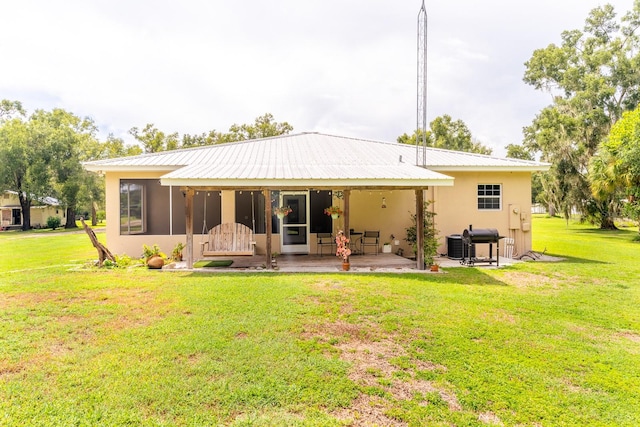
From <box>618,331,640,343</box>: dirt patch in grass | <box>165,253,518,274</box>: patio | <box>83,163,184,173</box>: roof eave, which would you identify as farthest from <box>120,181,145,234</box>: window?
<box>618,331,640,343</box>: dirt patch in grass

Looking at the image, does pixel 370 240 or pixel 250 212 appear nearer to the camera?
pixel 250 212

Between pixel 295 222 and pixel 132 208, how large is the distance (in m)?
5.18

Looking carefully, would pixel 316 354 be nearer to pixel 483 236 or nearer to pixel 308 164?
pixel 483 236

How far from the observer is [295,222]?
38.8 feet

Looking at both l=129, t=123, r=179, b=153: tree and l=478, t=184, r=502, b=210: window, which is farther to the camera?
l=129, t=123, r=179, b=153: tree

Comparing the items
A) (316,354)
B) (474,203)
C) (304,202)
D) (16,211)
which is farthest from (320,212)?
(16,211)

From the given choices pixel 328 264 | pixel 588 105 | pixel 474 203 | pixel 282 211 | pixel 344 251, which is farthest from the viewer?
pixel 588 105

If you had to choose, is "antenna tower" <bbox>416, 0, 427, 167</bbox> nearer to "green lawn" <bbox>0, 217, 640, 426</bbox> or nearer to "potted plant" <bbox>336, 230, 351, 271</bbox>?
"potted plant" <bbox>336, 230, 351, 271</bbox>

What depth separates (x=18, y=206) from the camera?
1276 inches

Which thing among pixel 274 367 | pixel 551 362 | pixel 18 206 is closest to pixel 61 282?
pixel 274 367

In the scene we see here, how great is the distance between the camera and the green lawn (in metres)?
3.15

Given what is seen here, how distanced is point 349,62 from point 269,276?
10.2 meters

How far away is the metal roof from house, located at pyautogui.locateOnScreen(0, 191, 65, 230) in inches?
1021

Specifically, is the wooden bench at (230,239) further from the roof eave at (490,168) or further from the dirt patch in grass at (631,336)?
the dirt patch in grass at (631,336)
